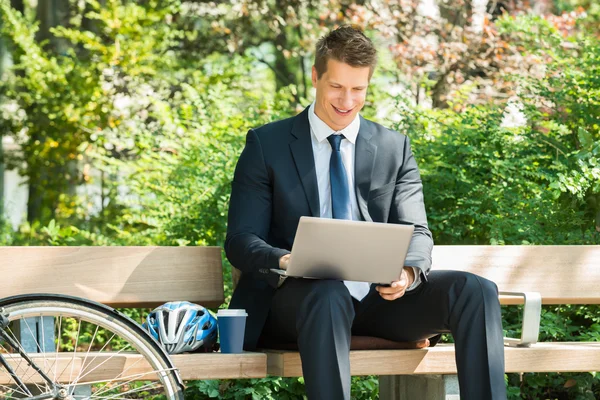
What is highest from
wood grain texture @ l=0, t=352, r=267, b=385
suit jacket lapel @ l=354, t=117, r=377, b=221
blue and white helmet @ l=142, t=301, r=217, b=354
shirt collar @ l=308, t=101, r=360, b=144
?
→ shirt collar @ l=308, t=101, r=360, b=144

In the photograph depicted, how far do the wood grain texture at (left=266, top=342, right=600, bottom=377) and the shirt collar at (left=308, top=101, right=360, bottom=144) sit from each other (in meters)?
0.85

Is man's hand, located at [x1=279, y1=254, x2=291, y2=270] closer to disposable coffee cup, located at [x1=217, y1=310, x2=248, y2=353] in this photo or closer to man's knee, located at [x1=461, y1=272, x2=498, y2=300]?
disposable coffee cup, located at [x1=217, y1=310, x2=248, y2=353]

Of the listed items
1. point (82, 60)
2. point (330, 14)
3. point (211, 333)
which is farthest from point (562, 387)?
point (82, 60)

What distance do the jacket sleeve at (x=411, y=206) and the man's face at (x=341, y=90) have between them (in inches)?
12.0

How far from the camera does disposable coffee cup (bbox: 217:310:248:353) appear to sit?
336cm

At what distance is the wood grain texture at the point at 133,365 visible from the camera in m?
3.09

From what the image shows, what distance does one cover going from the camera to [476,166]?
17.3 feet

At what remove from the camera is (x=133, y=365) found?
3.19 metres

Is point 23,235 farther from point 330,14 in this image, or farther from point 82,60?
point 330,14

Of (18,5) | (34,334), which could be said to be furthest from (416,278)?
(18,5)

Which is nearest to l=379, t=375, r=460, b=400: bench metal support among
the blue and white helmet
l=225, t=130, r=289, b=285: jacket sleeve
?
l=225, t=130, r=289, b=285: jacket sleeve

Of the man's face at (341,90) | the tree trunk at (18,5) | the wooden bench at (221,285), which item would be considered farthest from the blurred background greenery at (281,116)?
the man's face at (341,90)

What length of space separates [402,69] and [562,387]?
4.56m

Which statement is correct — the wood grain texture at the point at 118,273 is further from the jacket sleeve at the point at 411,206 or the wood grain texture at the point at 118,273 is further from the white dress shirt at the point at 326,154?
the jacket sleeve at the point at 411,206
